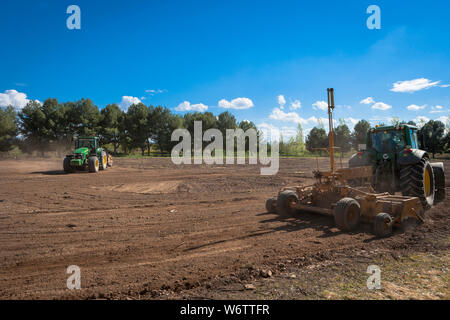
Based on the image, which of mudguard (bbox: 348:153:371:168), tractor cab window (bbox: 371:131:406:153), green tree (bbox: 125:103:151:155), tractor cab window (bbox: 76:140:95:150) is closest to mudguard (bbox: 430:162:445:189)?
tractor cab window (bbox: 371:131:406:153)

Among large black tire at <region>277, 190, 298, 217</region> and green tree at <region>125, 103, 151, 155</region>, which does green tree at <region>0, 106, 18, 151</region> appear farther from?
large black tire at <region>277, 190, 298, 217</region>

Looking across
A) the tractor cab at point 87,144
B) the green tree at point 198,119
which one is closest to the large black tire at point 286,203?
the tractor cab at point 87,144

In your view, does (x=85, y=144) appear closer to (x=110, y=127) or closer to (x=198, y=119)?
(x=110, y=127)

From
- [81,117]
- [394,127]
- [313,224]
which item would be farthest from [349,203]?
[81,117]

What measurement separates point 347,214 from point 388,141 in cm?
366

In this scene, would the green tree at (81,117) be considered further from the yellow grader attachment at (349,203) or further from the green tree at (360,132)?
the green tree at (360,132)

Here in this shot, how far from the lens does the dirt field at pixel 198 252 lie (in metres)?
3.47

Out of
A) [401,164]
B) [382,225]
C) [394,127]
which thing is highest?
[394,127]

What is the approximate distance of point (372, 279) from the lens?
3.65 metres

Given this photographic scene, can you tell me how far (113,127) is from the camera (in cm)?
4675

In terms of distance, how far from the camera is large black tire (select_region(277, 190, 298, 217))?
22.4 feet

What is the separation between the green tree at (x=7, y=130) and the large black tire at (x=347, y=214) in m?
46.8
